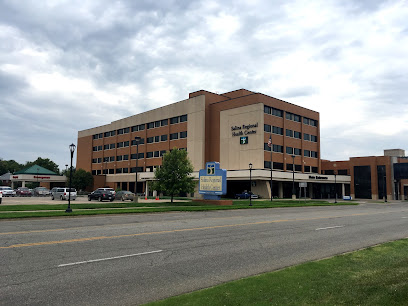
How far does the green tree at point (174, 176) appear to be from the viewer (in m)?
37.1

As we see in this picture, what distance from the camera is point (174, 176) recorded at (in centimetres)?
3722

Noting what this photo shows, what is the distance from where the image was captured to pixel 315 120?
73938 millimetres

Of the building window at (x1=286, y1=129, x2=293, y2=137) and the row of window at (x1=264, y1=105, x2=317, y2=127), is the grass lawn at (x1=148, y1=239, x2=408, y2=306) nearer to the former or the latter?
the row of window at (x1=264, y1=105, x2=317, y2=127)

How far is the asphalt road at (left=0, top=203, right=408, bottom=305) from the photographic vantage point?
6203 mm

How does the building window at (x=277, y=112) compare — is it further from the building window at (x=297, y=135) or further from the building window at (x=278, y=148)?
the building window at (x=278, y=148)

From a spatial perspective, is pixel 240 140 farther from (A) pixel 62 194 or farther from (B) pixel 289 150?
(A) pixel 62 194

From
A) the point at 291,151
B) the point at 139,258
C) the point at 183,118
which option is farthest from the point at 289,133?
the point at 139,258

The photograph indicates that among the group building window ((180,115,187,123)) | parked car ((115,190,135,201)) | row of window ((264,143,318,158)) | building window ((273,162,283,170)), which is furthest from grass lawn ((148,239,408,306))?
building window ((180,115,187,123))

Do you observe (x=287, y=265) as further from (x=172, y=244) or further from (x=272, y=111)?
(x=272, y=111)

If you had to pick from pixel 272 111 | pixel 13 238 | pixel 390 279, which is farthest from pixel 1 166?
pixel 390 279

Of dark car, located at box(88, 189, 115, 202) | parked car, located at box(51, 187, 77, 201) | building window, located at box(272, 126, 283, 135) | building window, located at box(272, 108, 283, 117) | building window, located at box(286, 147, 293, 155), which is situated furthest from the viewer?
building window, located at box(286, 147, 293, 155)

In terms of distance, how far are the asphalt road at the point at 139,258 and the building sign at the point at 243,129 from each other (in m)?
46.6

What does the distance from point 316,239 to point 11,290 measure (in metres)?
10.3

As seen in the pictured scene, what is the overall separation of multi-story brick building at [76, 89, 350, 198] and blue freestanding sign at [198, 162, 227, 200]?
1824cm
